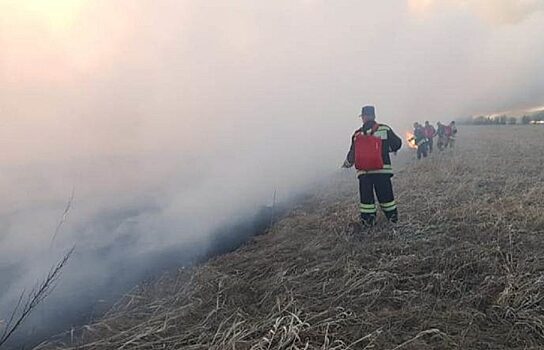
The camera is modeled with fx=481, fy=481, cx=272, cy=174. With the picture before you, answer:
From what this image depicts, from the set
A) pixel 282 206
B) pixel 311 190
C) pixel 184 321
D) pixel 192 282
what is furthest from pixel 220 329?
pixel 311 190

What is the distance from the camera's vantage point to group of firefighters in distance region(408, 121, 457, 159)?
1620 centimetres

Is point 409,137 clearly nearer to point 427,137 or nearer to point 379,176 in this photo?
point 427,137

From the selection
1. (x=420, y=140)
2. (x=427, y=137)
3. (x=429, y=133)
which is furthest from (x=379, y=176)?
(x=429, y=133)

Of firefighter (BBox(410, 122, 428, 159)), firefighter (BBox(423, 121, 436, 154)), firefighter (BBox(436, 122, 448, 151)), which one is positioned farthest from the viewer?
firefighter (BBox(436, 122, 448, 151))

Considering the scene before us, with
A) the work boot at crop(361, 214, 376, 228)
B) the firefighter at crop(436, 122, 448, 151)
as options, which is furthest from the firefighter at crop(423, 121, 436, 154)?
the work boot at crop(361, 214, 376, 228)

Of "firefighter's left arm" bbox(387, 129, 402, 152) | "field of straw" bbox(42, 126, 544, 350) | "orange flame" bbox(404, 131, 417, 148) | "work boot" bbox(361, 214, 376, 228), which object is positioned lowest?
"field of straw" bbox(42, 126, 544, 350)

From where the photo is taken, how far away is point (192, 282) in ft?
Answer: 15.5

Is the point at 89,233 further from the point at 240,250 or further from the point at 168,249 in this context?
the point at 240,250

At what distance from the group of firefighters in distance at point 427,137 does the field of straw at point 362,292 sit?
31.9 feet

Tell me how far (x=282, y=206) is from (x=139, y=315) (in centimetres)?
509

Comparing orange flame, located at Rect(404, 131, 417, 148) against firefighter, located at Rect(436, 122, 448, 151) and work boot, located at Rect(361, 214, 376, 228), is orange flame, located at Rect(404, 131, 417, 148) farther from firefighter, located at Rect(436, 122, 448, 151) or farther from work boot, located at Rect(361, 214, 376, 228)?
work boot, located at Rect(361, 214, 376, 228)

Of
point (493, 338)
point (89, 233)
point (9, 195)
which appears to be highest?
point (9, 195)

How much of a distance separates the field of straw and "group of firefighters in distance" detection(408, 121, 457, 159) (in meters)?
9.71

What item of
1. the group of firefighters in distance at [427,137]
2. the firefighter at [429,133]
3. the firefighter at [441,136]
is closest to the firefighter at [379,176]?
the group of firefighters in distance at [427,137]
